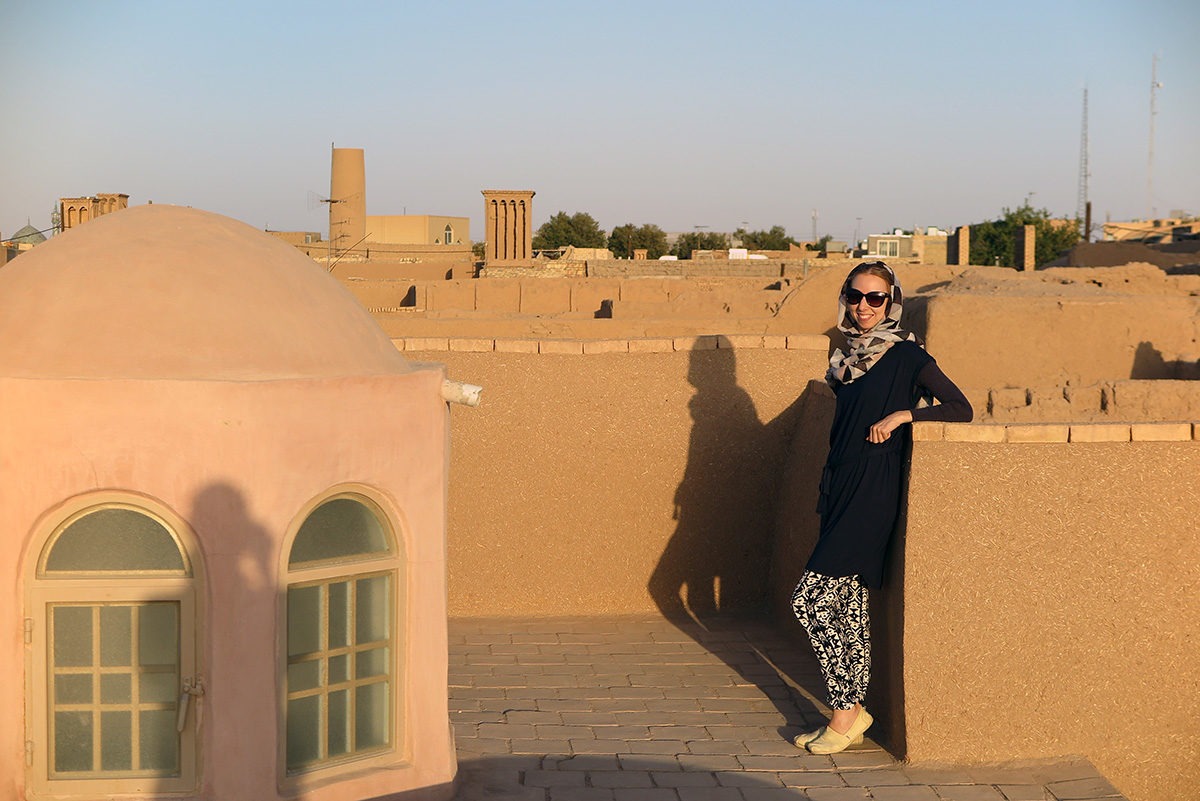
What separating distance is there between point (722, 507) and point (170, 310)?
4.94m

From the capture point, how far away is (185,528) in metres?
5.28

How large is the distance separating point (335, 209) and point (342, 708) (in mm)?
37738

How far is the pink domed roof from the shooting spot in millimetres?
5309

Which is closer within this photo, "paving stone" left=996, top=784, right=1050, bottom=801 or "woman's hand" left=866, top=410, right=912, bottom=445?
"paving stone" left=996, top=784, right=1050, bottom=801

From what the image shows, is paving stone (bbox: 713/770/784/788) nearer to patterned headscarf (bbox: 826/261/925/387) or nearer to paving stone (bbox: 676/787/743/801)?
paving stone (bbox: 676/787/743/801)

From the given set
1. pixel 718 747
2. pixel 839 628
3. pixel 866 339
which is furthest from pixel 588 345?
pixel 718 747

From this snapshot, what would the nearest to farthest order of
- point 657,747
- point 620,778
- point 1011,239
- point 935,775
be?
point 620,778 < point 935,775 < point 657,747 < point 1011,239

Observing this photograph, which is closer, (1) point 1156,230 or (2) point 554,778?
(2) point 554,778

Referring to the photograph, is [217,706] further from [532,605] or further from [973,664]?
[532,605]

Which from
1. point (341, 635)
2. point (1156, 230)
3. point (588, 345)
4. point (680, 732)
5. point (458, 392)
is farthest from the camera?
point (1156, 230)

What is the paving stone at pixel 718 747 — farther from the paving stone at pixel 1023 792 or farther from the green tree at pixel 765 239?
the green tree at pixel 765 239

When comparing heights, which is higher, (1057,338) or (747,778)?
(1057,338)

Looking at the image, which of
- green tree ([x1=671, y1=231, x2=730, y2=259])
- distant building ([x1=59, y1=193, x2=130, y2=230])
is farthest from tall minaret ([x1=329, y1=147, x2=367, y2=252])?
green tree ([x1=671, y1=231, x2=730, y2=259])

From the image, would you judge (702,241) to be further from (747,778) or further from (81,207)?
(747,778)
